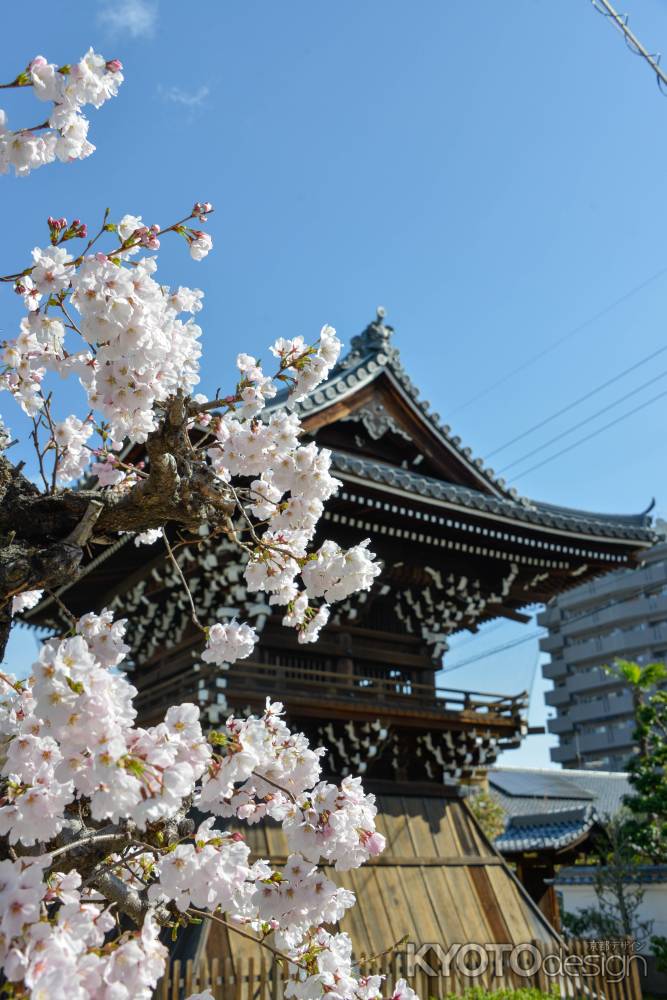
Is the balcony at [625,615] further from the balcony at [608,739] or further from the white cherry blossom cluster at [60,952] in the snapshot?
the white cherry blossom cluster at [60,952]

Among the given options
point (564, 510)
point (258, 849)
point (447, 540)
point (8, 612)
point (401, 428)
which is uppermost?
point (401, 428)

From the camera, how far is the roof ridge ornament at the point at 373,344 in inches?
478

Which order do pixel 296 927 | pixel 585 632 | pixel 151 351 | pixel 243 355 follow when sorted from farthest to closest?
1. pixel 585 632
2. pixel 243 355
3. pixel 296 927
4. pixel 151 351

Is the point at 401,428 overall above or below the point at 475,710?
above

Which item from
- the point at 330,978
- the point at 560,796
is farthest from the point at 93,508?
the point at 560,796

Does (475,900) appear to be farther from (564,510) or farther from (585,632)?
(585,632)

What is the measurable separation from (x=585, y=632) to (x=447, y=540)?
2104 inches

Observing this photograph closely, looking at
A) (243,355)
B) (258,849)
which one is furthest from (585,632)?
(243,355)

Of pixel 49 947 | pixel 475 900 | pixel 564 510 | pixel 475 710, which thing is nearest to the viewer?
pixel 49 947

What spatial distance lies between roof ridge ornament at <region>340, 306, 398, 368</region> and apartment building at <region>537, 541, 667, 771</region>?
45.3m

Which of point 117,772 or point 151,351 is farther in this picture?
point 151,351

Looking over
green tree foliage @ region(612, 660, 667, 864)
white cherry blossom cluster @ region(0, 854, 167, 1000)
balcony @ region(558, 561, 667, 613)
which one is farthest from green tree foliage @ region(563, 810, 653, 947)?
Result: balcony @ region(558, 561, 667, 613)

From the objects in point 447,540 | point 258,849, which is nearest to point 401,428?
point 447,540

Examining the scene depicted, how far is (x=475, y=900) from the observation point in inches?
399
